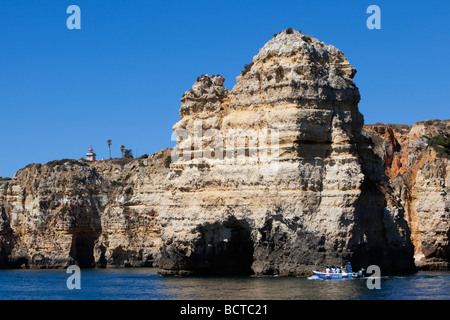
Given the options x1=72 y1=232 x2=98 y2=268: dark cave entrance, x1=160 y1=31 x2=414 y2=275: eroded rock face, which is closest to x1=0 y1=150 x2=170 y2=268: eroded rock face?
x1=72 y1=232 x2=98 y2=268: dark cave entrance

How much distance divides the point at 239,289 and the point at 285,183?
7.99 m

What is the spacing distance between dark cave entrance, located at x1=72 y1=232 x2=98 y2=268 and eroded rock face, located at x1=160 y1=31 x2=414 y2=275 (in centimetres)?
2749

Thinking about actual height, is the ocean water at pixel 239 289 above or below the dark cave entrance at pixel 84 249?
below

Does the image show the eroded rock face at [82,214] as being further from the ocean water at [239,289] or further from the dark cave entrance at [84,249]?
the ocean water at [239,289]

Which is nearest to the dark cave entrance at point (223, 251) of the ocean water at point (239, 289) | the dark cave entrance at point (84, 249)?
the ocean water at point (239, 289)

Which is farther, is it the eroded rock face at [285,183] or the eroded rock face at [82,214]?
the eroded rock face at [82,214]

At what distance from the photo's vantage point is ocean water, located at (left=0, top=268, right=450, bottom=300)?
36.0 metres

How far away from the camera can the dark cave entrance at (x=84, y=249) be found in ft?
250

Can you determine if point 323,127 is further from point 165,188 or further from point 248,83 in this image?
point 165,188

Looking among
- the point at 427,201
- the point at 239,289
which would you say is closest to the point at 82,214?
the point at 427,201

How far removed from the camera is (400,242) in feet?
154

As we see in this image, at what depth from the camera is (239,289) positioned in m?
38.9

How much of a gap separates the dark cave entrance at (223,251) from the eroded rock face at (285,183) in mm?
56
